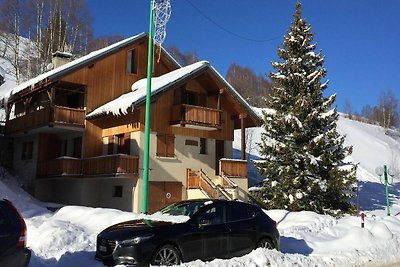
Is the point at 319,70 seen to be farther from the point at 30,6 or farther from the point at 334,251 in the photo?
the point at 30,6

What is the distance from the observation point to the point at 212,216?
10844mm

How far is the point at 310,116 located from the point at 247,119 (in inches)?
223

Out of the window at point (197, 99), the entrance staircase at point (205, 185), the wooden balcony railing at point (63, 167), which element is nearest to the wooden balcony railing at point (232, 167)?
the entrance staircase at point (205, 185)

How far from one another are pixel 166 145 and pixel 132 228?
16109 millimetres

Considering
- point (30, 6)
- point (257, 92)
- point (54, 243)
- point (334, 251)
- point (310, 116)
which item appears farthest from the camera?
point (257, 92)

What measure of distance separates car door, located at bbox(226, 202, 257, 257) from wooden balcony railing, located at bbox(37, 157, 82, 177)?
49.9 ft

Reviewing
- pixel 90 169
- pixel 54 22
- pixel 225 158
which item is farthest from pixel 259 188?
pixel 54 22

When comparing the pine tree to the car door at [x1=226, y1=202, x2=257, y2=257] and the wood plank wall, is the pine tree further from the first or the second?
the car door at [x1=226, y1=202, x2=257, y2=257]

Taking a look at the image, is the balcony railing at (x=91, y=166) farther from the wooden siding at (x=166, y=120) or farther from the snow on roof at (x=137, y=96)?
the snow on roof at (x=137, y=96)

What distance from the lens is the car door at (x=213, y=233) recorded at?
10312mm

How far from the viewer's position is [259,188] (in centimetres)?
2620

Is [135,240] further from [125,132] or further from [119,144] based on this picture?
[119,144]

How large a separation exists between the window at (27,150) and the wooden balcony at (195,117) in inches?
386

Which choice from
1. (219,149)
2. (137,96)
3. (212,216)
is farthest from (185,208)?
(219,149)
